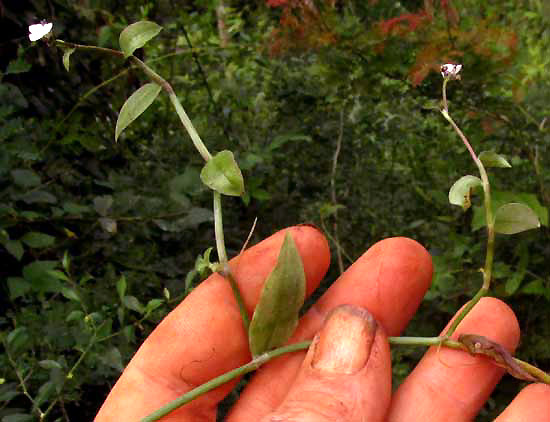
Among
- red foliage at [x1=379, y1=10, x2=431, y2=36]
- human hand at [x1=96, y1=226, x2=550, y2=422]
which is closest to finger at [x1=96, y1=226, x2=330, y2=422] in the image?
human hand at [x1=96, y1=226, x2=550, y2=422]

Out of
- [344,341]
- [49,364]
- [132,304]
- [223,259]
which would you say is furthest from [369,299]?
[49,364]

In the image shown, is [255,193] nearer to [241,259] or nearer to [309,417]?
[241,259]

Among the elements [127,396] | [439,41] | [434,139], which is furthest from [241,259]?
[434,139]

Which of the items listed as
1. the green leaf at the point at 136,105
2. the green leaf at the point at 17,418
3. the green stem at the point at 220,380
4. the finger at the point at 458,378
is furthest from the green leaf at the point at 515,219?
the green leaf at the point at 17,418

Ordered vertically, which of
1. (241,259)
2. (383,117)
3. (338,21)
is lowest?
(383,117)

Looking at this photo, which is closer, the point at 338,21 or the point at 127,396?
the point at 127,396

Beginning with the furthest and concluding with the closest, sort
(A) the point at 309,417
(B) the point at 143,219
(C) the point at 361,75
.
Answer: (C) the point at 361,75, (B) the point at 143,219, (A) the point at 309,417

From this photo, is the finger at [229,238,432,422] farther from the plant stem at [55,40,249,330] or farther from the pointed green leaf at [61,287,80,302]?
the pointed green leaf at [61,287,80,302]
